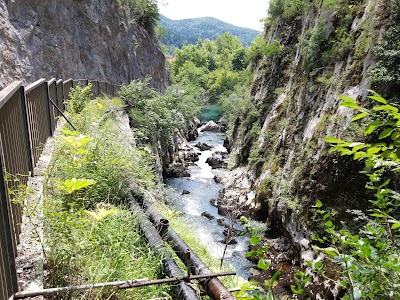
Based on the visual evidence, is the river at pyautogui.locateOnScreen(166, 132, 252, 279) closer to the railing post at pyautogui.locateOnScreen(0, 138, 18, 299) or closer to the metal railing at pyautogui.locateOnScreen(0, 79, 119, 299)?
the metal railing at pyautogui.locateOnScreen(0, 79, 119, 299)

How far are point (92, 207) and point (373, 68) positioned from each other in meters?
9.10

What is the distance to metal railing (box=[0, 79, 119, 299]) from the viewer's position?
96.7 inches

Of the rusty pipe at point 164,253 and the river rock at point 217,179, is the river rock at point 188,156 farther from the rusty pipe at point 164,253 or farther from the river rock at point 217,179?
the rusty pipe at point 164,253

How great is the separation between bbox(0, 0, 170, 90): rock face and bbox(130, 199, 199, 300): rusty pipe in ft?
29.6

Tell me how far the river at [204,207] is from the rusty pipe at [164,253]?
10.1 feet

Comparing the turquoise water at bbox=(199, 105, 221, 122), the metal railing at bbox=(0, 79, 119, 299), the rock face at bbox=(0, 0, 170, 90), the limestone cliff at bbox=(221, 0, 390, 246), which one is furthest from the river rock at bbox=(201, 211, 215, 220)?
the turquoise water at bbox=(199, 105, 221, 122)

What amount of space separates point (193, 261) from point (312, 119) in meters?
10.7

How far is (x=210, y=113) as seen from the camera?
5356 cm

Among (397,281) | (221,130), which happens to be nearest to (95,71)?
(397,281)

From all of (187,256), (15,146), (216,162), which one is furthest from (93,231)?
(216,162)

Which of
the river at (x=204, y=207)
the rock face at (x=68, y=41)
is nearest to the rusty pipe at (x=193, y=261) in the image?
the river at (x=204, y=207)

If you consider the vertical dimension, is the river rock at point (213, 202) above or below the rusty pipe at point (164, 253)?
below

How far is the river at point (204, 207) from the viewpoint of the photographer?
1169 cm

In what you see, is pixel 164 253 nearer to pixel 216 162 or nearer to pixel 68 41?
pixel 68 41
